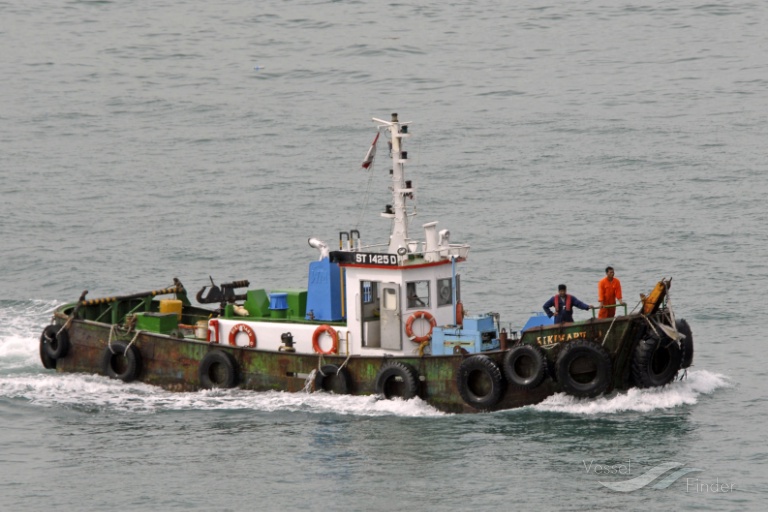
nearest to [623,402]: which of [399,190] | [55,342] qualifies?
[399,190]

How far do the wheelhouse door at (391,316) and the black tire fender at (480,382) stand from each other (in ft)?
6.19

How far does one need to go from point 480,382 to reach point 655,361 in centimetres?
345

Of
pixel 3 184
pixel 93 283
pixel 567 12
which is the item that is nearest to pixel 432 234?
pixel 93 283

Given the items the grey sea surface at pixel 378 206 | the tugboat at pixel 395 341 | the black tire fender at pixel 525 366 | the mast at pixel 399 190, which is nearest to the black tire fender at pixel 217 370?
the tugboat at pixel 395 341

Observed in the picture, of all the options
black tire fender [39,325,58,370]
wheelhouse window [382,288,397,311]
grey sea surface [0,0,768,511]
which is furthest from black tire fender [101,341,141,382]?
wheelhouse window [382,288,397,311]

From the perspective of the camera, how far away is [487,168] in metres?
54.6

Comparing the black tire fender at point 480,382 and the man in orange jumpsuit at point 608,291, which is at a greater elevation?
the man in orange jumpsuit at point 608,291

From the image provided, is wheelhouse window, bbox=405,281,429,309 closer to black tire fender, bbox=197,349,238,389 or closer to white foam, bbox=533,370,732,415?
white foam, bbox=533,370,732,415

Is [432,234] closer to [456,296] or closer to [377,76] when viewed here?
[456,296]

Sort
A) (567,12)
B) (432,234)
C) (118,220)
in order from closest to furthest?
(432,234) < (118,220) < (567,12)

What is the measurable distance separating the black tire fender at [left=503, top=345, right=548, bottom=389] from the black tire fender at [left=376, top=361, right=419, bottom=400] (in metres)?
1.88

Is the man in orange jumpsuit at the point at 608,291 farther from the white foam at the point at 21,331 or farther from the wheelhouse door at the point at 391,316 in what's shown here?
the white foam at the point at 21,331

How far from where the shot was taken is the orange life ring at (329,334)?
102 feet

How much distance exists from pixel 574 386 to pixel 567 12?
55222mm
